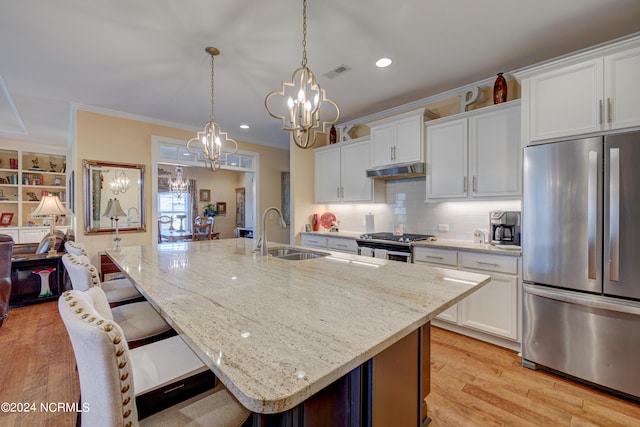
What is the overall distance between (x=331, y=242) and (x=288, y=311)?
3117 mm

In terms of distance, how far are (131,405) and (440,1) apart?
2.67 metres

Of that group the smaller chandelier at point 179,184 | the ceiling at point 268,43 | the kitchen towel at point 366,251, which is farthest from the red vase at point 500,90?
the smaller chandelier at point 179,184

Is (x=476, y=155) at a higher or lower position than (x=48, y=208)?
higher

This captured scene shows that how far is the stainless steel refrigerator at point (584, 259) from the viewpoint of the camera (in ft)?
6.24

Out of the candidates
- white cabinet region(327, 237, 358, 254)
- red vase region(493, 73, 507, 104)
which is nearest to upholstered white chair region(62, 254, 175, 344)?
white cabinet region(327, 237, 358, 254)

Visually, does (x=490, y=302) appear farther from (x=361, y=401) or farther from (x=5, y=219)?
(x=5, y=219)

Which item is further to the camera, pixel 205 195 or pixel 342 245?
pixel 205 195

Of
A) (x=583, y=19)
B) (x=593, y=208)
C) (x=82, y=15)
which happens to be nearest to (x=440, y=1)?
(x=583, y=19)

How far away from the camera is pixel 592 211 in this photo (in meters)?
2.02

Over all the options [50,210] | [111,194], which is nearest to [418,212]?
[111,194]

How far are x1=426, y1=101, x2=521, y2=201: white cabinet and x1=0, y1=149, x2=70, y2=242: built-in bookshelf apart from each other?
7116mm

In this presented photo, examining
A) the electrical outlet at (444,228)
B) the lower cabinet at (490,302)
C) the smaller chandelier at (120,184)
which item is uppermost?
the smaller chandelier at (120,184)

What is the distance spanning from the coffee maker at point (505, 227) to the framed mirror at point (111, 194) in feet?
14.6

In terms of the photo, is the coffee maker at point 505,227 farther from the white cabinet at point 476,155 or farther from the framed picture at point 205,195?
the framed picture at point 205,195
